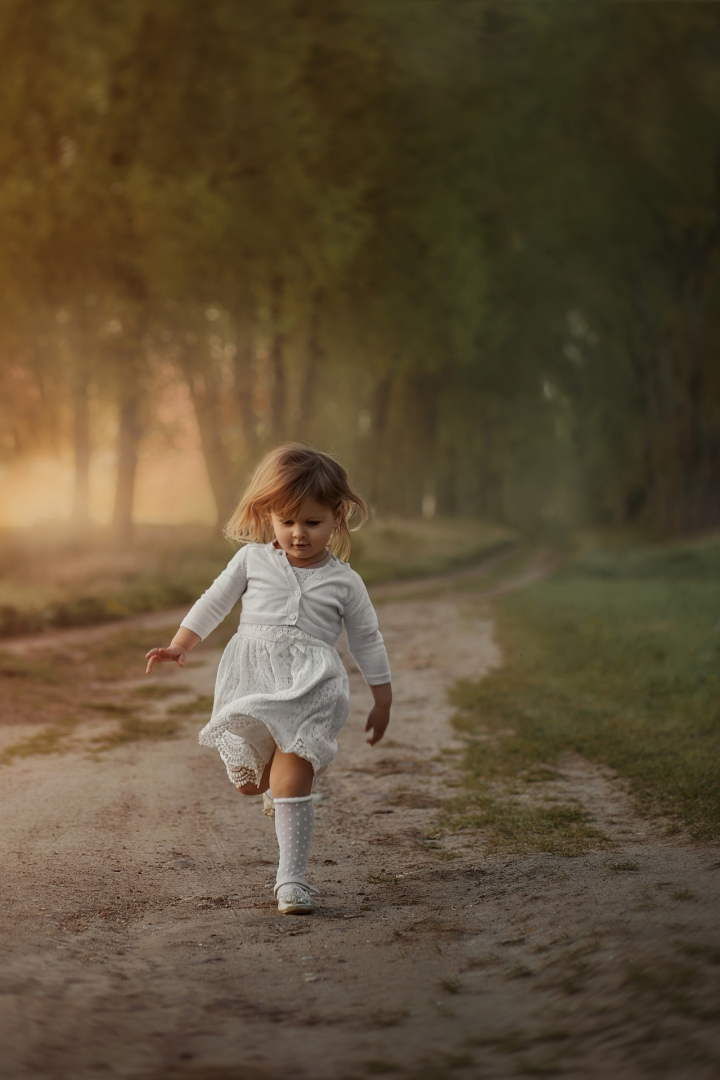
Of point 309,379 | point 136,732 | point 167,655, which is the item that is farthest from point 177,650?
point 309,379

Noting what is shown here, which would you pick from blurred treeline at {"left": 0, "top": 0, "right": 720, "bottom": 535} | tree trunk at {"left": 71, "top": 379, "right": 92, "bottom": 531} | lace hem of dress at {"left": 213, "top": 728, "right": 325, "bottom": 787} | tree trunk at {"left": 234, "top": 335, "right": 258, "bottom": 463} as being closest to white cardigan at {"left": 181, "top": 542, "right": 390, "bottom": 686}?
lace hem of dress at {"left": 213, "top": 728, "right": 325, "bottom": 787}

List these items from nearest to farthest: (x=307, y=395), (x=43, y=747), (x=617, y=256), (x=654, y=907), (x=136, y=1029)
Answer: (x=136, y=1029) → (x=654, y=907) → (x=43, y=747) → (x=307, y=395) → (x=617, y=256)

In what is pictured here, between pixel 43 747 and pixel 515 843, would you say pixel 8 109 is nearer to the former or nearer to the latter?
pixel 43 747

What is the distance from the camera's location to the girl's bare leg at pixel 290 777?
14.2 feet

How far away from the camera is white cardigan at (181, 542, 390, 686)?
4.57 m

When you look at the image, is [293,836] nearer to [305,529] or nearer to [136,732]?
[305,529]

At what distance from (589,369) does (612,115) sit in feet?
58.4

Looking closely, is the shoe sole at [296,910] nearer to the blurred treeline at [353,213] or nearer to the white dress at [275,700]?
the white dress at [275,700]

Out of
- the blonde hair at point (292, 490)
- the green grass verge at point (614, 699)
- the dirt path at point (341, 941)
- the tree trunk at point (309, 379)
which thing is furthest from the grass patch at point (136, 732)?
the tree trunk at point (309, 379)

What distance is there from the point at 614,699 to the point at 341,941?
18.4 feet

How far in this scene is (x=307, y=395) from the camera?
27.4 m

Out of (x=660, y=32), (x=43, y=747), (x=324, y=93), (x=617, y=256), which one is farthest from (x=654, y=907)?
(x=617, y=256)

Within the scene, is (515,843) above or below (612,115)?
below

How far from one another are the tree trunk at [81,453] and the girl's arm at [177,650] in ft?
73.6
